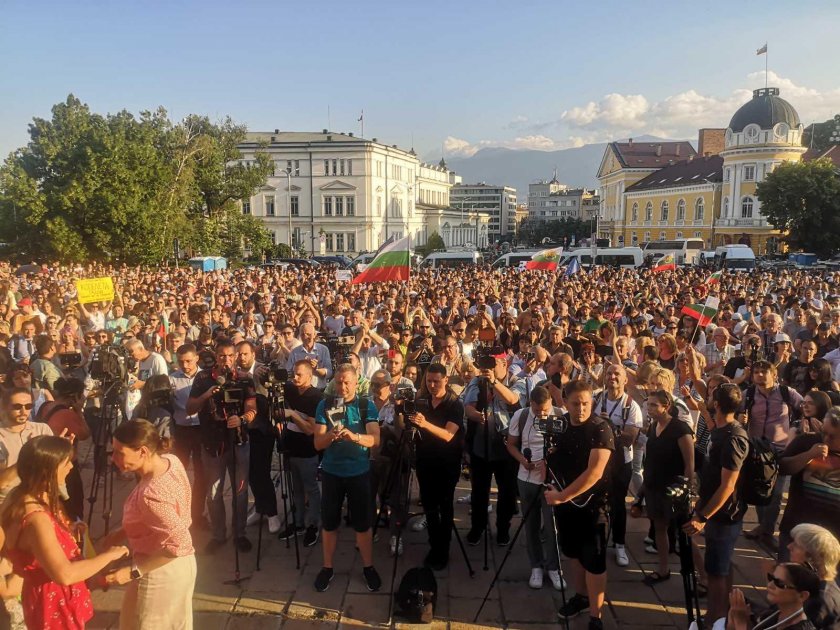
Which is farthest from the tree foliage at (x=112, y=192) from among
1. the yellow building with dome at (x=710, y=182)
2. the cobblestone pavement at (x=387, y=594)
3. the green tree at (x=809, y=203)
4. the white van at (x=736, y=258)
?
the yellow building with dome at (x=710, y=182)

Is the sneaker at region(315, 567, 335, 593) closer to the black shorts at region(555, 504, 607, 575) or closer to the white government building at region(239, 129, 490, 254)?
the black shorts at region(555, 504, 607, 575)

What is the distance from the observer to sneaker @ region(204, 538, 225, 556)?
5.24 m

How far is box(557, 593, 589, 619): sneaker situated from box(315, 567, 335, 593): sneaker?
1820 millimetres

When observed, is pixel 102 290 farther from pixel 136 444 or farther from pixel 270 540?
pixel 136 444

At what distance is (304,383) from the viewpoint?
5.11 m

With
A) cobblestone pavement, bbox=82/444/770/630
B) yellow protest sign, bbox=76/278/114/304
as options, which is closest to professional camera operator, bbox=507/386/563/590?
cobblestone pavement, bbox=82/444/770/630

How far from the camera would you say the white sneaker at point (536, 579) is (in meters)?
4.73

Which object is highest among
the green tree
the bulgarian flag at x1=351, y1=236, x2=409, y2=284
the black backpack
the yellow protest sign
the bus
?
the green tree

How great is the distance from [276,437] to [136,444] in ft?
7.40

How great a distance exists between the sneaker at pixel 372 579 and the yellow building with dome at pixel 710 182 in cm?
6278

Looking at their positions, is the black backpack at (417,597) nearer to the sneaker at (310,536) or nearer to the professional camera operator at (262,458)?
the sneaker at (310,536)

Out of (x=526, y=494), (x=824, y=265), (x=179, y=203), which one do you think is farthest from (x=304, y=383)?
(x=824, y=265)

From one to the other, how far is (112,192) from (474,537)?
91.0 ft

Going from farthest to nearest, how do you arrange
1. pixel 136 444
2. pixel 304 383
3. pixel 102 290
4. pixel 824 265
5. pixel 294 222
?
pixel 294 222
pixel 824 265
pixel 102 290
pixel 304 383
pixel 136 444
